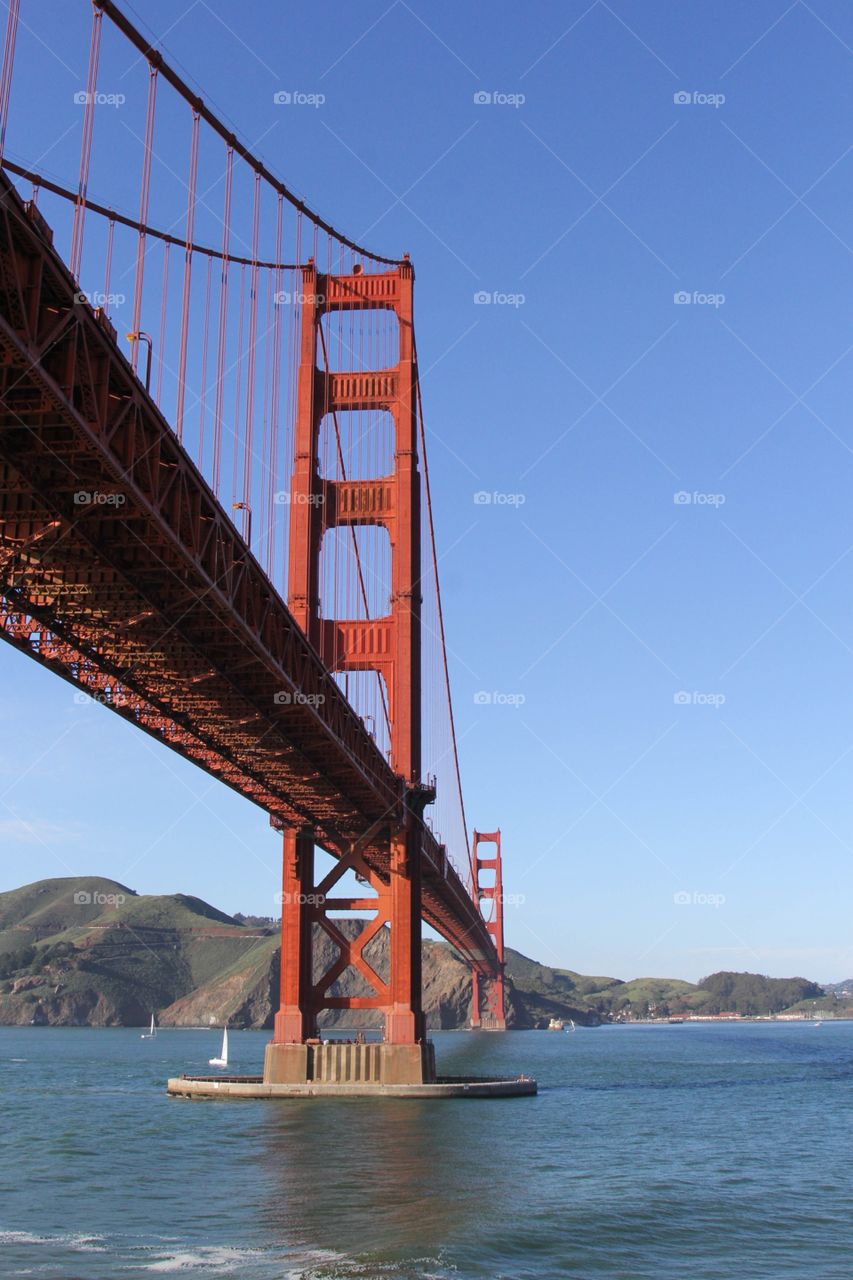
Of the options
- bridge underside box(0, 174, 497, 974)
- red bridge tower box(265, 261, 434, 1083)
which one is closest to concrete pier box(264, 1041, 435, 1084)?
red bridge tower box(265, 261, 434, 1083)

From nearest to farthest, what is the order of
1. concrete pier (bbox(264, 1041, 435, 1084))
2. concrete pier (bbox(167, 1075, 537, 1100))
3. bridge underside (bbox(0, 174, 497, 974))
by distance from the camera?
bridge underside (bbox(0, 174, 497, 974)) → concrete pier (bbox(167, 1075, 537, 1100)) → concrete pier (bbox(264, 1041, 435, 1084))

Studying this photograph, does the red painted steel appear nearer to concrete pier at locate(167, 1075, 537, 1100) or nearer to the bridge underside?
concrete pier at locate(167, 1075, 537, 1100)

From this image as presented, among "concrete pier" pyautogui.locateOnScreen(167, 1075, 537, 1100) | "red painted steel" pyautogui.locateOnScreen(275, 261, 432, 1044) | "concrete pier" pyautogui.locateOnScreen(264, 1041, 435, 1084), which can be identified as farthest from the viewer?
"red painted steel" pyautogui.locateOnScreen(275, 261, 432, 1044)

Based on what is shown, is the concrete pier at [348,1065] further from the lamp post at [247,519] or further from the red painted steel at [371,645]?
the lamp post at [247,519]

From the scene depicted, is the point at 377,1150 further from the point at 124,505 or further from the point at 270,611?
the point at 124,505

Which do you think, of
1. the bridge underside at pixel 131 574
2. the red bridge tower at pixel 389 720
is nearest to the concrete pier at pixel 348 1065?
the red bridge tower at pixel 389 720

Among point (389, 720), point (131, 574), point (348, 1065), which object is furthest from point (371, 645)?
point (131, 574)

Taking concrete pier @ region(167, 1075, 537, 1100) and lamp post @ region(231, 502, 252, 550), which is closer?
lamp post @ region(231, 502, 252, 550)

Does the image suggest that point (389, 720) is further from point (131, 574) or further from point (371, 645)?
point (131, 574)

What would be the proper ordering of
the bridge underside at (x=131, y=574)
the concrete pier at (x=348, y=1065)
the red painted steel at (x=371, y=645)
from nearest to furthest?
the bridge underside at (x=131, y=574), the concrete pier at (x=348, y=1065), the red painted steel at (x=371, y=645)
